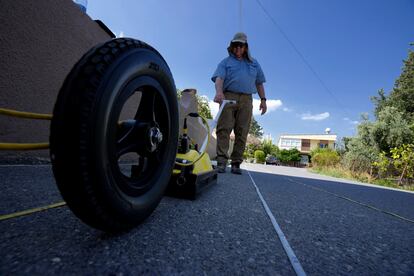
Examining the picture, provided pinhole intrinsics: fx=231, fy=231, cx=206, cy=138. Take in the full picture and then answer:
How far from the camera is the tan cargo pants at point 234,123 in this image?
3584mm

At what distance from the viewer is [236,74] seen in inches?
138

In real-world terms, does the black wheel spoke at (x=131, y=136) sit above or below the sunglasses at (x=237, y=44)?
below

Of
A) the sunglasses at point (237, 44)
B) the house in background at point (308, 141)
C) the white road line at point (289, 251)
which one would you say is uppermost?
the house in background at point (308, 141)

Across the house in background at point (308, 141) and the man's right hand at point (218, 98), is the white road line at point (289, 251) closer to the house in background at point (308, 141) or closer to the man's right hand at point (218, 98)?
the man's right hand at point (218, 98)

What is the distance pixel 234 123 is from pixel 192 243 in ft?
10.0

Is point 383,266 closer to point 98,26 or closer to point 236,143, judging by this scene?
point 236,143

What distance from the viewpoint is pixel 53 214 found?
2.87 feet

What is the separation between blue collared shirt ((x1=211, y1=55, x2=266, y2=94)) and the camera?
3.51 metres

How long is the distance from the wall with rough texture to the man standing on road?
76.3 inches

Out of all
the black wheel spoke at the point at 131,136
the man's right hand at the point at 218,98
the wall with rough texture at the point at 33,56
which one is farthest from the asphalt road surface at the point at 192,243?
the man's right hand at the point at 218,98

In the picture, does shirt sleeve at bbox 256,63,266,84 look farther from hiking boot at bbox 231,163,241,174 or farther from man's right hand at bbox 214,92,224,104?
hiking boot at bbox 231,163,241,174

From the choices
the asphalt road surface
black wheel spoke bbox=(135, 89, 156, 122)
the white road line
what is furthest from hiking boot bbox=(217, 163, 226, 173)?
black wheel spoke bbox=(135, 89, 156, 122)

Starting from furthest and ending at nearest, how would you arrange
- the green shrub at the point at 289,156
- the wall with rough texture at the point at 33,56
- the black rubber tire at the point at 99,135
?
the green shrub at the point at 289,156 → the wall with rough texture at the point at 33,56 → the black rubber tire at the point at 99,135

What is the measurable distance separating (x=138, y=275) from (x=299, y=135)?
6572 centimetres
